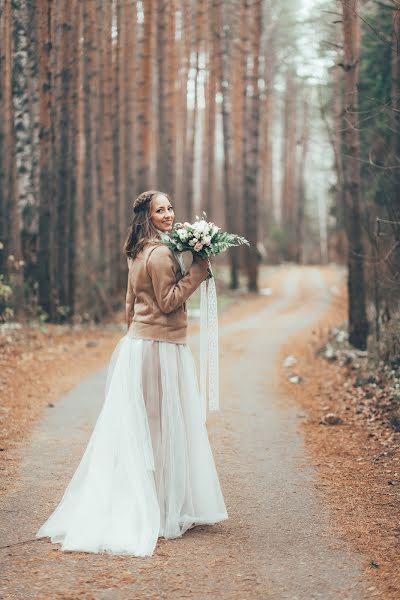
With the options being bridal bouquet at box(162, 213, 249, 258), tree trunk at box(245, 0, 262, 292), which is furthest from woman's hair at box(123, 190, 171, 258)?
tree trunk at box(245, 0, 262, 292)

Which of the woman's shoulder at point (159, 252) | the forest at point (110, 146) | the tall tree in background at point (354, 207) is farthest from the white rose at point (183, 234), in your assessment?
the tall tree in background at point (354, 207)

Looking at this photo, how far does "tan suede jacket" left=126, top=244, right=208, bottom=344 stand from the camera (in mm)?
5086

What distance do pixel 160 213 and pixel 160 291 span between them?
0.58 metres

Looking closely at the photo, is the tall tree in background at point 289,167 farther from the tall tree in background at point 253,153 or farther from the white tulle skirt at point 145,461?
the white tulle skirt at point 145,461

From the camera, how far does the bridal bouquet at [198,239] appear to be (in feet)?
16.6

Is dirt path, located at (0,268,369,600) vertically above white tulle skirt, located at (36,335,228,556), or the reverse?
white tulle skirt, located at (36,335,228,556)

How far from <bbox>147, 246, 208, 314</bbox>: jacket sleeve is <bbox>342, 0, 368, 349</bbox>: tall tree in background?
733 cm

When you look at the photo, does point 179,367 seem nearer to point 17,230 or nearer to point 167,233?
point 167,233

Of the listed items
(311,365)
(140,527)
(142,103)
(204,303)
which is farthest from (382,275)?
(142,103)

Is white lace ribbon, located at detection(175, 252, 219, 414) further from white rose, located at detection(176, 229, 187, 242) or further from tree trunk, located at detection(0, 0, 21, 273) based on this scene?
tree trunk, located at detection(0, 0, 21, 273)

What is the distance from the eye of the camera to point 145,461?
5.00 metres

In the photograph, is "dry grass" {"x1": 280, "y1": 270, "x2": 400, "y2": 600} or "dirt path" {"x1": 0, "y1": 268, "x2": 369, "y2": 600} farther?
"dry grass" {"x1": 280, "y1": 270, "x2": 400, "y2": 600}

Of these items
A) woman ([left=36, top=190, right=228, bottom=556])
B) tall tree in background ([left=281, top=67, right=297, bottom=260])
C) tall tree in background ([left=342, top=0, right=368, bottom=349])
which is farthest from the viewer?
tall tree in background ([left=281, top=67, right=297, bottom=260])

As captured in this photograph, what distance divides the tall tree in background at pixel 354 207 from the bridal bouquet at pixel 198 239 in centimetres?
725
